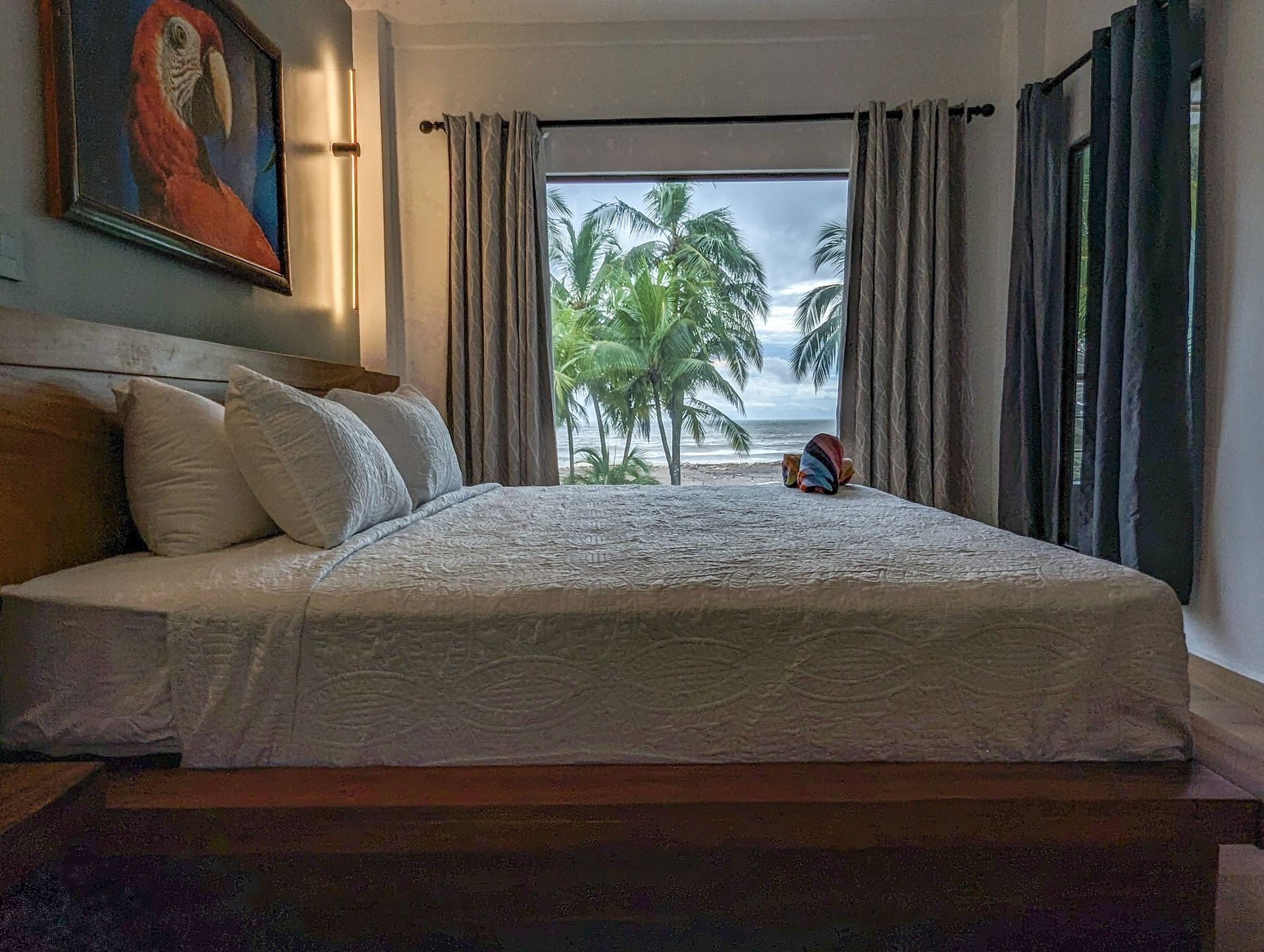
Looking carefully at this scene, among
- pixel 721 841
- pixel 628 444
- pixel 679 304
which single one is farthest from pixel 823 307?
pixel 721 841

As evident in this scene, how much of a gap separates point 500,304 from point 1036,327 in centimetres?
246

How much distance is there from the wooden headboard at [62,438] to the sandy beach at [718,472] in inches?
173

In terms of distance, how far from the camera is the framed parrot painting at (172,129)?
1.60 metres

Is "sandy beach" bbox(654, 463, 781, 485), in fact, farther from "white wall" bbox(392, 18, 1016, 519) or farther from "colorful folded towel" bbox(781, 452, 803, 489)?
"colorful folded towel" bbox(781, 452, 803, 489)

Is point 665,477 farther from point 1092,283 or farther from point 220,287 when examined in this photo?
point 220,287

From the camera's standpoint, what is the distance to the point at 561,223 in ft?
18.1

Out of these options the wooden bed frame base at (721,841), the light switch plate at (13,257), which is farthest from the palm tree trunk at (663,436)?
the wooden bed frame base at (721,841)

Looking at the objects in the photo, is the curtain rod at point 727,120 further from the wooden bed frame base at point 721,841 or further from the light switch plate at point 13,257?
the wooden bed frame base at point 721,841

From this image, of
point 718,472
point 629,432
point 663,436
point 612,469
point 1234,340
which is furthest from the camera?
point 718,472

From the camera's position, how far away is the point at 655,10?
11.7 ft

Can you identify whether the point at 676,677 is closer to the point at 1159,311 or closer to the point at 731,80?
the point at 1159,311

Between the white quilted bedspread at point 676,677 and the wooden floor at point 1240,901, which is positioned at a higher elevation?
the white quilted bedspread at point 676,677

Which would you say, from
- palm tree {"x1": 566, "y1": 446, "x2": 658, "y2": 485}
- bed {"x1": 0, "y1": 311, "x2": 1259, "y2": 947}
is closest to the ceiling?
bed {"x1": 0, "y1": 311, "x2": 1259, "y2": 947}

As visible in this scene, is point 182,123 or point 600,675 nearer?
point 600,675
